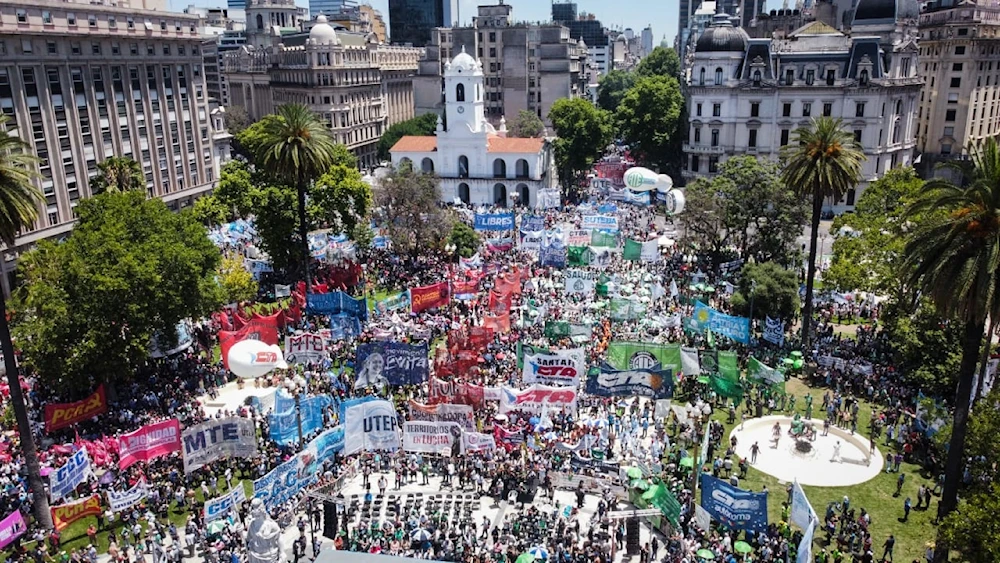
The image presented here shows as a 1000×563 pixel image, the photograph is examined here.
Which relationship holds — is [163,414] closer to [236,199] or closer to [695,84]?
[236,199]

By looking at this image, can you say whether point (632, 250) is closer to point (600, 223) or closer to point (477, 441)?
point (600, 223)

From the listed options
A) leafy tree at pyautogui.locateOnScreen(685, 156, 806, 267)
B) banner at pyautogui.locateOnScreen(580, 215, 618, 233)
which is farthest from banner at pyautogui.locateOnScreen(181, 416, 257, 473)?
banner at pyautogui.locateOnScreen(580, 215, 618, 233)

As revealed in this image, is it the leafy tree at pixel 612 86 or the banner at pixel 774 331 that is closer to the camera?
the banner at pixel 774 331

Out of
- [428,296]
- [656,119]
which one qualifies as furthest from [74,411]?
[656,119]

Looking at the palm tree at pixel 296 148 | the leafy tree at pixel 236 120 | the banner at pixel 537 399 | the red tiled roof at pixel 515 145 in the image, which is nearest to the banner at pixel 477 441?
the banner at pixel 537 399

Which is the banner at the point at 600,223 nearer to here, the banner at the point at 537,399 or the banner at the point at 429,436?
the banner at the point at 537,399
